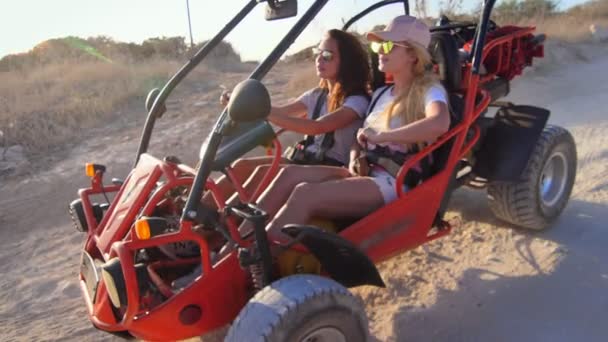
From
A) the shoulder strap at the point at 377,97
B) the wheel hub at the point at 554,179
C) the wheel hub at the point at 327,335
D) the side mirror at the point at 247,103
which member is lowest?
the wheel hub at the point at 327,335

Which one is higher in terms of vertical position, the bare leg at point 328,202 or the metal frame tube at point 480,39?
the metal frame tube at point 480,39

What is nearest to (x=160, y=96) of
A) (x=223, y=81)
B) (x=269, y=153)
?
(x=269, y=153)

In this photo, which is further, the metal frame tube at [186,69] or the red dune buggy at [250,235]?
the metal frame tube at [186,69]

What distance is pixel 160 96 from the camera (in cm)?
339

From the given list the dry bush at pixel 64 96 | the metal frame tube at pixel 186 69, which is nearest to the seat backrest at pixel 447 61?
the metal frame tube at pixel 186 69

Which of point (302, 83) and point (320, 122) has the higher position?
point (320, 122)

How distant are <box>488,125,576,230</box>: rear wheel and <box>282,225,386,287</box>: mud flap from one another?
161 cm

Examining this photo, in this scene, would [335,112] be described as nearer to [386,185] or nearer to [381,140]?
[381,140]

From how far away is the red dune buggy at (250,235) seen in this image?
2.40m

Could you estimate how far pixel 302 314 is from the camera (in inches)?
94.1

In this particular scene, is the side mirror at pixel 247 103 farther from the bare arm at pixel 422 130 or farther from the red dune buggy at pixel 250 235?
the bare arm at pixel 422 130

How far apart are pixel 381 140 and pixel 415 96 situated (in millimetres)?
395

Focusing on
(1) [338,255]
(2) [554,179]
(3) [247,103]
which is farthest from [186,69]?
(2) [554,179]

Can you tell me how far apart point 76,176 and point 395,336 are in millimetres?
4901
